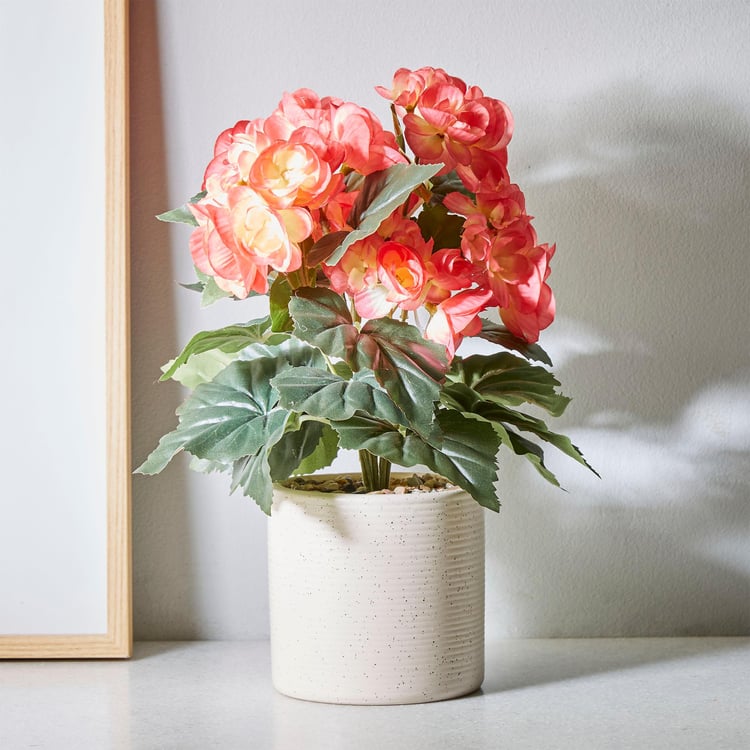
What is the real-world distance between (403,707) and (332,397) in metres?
0.32

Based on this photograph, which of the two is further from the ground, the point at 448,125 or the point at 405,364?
the point at 448,125

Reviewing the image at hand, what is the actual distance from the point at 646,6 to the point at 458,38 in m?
0.23

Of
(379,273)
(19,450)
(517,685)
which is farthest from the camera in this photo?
(19,450)

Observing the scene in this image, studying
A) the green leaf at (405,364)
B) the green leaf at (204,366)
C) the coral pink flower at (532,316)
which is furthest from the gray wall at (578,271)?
the green leaf at (405,364)

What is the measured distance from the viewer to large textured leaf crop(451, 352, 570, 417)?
3.33 feet

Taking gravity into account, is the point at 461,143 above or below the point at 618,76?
below

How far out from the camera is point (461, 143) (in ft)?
3.08

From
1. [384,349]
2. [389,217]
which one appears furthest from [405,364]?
[389,217]

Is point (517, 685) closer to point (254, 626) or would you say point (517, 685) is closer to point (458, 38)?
point (254, 626)

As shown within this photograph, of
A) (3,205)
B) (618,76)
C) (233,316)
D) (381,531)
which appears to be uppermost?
(618,76)

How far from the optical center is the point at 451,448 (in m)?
0.91

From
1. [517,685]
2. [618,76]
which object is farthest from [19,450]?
[618,76]

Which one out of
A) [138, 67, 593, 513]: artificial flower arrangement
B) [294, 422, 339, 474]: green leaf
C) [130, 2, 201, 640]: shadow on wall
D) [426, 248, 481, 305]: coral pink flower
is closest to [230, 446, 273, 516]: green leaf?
[138, 67, 593, 513]: artificial flower arrangement

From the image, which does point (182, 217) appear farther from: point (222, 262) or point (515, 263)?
point (515, 263)
